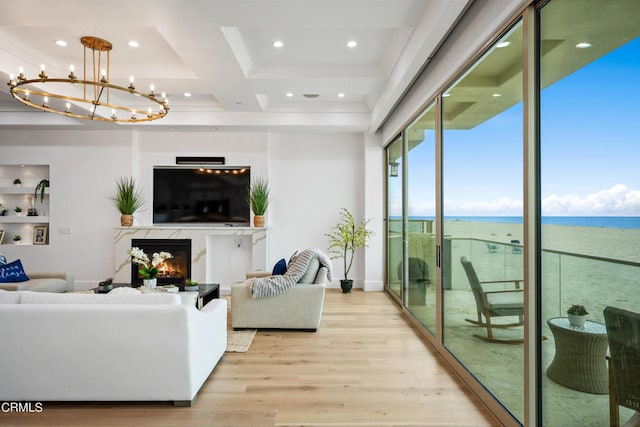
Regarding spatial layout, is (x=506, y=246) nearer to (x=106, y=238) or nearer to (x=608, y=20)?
(x=608, y=20)

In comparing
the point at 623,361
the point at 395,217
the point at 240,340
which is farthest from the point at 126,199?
the point at 623,361

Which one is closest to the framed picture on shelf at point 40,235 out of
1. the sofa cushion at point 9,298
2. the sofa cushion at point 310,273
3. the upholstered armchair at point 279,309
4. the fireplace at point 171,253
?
the fireplace at point 171,253

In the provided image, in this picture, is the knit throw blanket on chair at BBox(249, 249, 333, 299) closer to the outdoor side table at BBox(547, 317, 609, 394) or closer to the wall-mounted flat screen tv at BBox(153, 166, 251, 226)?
the wall-mounted flat screen tv at BBox(153, 166, 251, 226)

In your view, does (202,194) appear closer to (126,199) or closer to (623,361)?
(126,199)

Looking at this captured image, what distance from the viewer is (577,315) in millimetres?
1733

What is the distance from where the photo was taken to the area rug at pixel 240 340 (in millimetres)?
3764

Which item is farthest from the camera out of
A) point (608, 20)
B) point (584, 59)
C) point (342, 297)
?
point (342, 297)

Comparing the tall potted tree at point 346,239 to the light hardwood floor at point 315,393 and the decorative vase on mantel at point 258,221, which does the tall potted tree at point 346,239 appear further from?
the light hardwood floor at point 315,393

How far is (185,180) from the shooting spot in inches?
271

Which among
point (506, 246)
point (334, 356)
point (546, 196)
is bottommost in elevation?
point (334, 356)

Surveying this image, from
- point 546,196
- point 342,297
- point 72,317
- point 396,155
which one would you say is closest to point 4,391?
point 72,317

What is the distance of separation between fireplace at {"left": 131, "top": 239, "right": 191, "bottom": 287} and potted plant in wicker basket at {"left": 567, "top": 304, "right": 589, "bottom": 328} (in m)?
5.85

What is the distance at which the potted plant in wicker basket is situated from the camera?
1698 mm

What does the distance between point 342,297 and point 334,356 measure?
2.68 m
